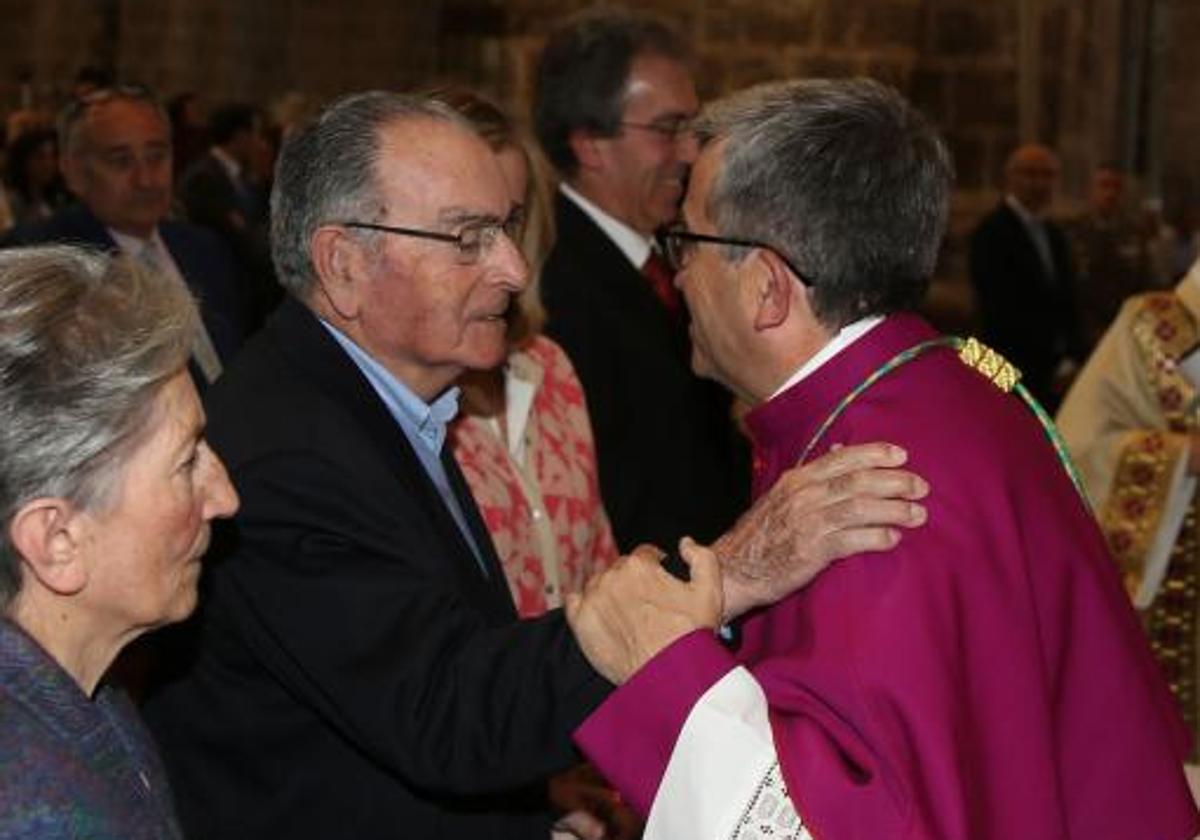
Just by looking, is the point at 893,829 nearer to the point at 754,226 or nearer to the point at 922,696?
the point at 922,696

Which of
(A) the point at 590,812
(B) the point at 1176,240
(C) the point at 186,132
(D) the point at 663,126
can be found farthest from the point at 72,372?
(B) the point at 1176,240

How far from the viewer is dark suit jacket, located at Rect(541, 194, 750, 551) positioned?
4805mm

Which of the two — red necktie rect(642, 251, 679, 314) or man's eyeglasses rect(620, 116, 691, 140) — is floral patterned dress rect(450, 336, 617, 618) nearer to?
red necktie rect(642, 251, 679, 314)

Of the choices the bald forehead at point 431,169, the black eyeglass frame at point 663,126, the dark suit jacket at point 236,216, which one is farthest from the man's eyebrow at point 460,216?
the dark suit jacket at point 236,216

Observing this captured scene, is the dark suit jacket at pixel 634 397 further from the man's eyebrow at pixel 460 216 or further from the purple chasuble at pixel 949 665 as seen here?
the purple chasuble at pixel 949 665

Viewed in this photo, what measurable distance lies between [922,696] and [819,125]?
0.74 metres

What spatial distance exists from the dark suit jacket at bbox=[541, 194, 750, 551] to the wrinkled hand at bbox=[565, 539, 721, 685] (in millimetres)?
2071

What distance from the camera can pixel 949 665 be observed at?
8.40 feet

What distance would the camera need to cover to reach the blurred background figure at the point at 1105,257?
13.1m

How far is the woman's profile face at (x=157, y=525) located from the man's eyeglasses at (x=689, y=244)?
0.79 m

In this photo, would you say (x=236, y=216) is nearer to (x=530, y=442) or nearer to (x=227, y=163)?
(x=227, y=163)

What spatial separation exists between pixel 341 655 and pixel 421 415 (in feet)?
1.68

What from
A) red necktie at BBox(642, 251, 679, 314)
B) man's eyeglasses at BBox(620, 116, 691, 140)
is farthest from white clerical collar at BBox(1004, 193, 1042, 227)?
red necktie at BBox(642, 251, 679, 314)

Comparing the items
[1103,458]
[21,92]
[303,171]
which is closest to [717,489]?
[1103,458]
